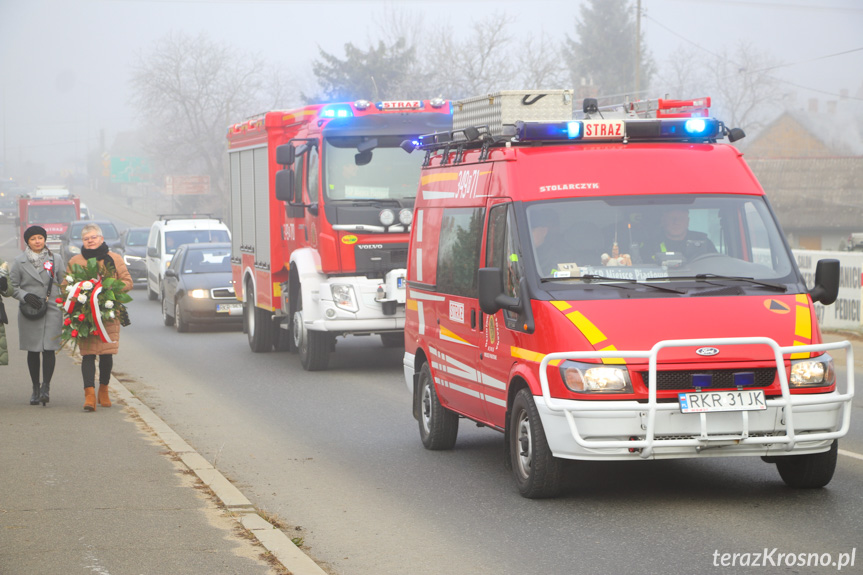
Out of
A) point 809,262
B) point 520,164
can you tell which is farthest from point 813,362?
point 809,262

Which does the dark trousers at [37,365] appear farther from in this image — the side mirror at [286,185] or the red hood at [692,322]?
the red hood at [692,322]

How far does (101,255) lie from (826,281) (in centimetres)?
714

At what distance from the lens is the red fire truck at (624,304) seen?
22.5 ft

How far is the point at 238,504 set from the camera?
7.35m

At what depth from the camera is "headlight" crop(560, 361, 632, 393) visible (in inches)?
270

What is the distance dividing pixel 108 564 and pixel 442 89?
201 feet

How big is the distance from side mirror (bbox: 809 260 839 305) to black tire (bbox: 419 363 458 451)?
3.06 metres

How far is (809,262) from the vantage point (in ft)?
66.3

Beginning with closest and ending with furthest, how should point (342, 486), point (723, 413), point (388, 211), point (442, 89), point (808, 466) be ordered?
point (723, 413) < point (808, 466) < point (342, 486) < point (388, 211) < point (442, 89)

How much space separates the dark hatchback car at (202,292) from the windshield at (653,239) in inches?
570

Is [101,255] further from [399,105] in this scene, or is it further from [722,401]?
[722,401]

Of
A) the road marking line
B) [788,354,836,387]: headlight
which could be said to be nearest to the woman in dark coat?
the road marking line

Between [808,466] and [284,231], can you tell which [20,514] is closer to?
[808,466]

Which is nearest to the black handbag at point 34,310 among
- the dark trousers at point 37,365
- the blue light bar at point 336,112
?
the dark trousers at point 37,365
